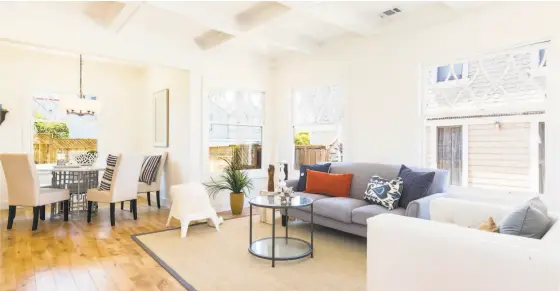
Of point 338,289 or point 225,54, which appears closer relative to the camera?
point 338,289

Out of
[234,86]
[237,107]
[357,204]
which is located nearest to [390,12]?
[357,204]

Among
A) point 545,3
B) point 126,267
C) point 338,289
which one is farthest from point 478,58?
point 126,267

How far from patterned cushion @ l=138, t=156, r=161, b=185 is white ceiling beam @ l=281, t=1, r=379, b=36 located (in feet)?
11.6

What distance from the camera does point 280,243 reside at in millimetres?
3494

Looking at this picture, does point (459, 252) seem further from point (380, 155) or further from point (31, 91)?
point (31, 91)

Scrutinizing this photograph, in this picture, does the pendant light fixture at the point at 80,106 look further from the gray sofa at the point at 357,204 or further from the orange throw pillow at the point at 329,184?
the orange throw pillow at the point at 329,184

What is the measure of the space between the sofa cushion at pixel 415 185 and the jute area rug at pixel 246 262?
677mm

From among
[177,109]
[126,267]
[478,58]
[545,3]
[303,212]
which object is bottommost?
[126,267]

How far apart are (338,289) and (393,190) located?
1332 millimetres

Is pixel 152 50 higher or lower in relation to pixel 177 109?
higher

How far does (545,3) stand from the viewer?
3.02 meters

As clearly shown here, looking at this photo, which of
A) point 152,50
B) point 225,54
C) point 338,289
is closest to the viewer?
point 338,289

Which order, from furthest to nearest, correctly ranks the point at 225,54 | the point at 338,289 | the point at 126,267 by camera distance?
1. the point at 225,54
2. the point at 126,267
3. the point at 338,289

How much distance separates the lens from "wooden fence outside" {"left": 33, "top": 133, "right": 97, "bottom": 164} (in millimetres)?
6027
